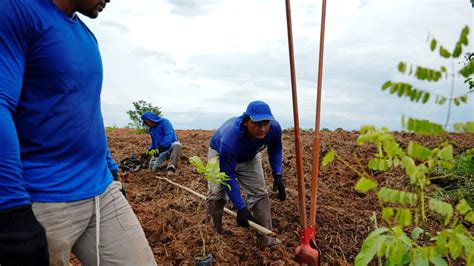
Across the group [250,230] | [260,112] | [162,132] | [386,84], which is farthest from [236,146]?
[162,132]

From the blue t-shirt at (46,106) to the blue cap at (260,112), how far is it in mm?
1936

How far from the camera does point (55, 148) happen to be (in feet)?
5.08

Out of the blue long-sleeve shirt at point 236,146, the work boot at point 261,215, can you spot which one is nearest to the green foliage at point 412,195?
the blue long-sleeve shirt at point 236,146

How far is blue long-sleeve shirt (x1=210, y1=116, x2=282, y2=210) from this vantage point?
12.3 feet

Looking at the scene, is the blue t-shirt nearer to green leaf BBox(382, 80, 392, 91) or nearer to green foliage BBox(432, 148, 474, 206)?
green leaf BBox(382, 80, 392, 91)

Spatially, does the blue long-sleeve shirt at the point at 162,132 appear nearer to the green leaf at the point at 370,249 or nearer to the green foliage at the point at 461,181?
the green foliage at the point at 461,181

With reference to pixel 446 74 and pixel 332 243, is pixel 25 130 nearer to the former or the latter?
pixel 446 74

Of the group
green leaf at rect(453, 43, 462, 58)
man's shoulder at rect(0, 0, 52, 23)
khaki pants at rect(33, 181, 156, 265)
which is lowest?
khaki pants at rect(33, 181, 156, 265)

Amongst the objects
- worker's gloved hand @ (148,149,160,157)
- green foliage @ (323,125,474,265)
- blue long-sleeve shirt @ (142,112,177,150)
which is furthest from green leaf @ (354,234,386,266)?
blue long-sleeve shirt @ (142,112,177,150)

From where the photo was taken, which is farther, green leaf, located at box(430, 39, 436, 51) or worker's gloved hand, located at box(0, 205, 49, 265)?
worker's gloved hand, located at box(0, 205, 49, 265)

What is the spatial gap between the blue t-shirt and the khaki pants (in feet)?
0.18

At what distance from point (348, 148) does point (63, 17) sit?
7032mm

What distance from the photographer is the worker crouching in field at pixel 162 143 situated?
7912 mm

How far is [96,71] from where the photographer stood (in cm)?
169
